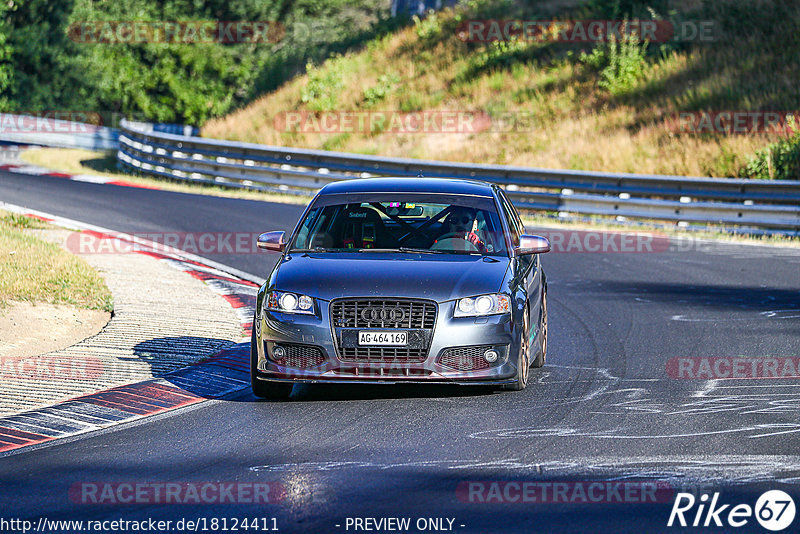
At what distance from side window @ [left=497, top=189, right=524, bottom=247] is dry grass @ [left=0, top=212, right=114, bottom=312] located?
4591 millimetres

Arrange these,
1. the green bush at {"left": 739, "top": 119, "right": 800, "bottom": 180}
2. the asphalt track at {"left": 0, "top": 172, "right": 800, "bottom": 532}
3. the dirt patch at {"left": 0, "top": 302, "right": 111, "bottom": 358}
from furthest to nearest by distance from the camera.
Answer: the green bush at {"left": 739, "top": 119, "right": 800, "bottom": 180}, the dirt patch at {"left": 0, "top": 302, "right": 111, "bottom": 358}, the asphalt track at {"left": 0, "top": 172, "right": 800, "bottom": 532}

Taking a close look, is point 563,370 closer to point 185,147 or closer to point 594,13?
point 185,147

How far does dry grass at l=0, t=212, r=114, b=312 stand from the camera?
1248 centimetres

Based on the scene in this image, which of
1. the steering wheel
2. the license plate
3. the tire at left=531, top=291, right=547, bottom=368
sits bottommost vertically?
the tire at left=531, top=291, right=547, bottom=368

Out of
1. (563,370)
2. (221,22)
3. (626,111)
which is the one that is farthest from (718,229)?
(221,22)

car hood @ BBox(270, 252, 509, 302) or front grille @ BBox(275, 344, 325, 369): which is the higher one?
car hood @ BBox(270, 252, 509, 302)

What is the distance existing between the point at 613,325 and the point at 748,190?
10723mm

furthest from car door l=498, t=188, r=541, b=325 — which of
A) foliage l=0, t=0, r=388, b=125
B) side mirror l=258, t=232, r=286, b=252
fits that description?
foliage l=0, t=0, r=388, b=125

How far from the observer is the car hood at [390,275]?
8.50m

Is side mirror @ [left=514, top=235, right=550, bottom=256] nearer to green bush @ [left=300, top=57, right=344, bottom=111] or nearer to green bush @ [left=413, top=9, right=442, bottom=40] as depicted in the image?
green bush @ [left=300, top=57, right=344, bottom=111]

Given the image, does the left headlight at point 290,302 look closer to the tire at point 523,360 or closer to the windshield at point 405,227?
the windshield at point 405,227

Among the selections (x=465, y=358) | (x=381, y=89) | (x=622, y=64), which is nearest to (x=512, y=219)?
(x=465, y=358)

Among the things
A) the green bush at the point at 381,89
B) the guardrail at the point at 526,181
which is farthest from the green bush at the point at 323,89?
the guardrail at the point at 526,181

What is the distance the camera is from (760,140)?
26625 millimetres
